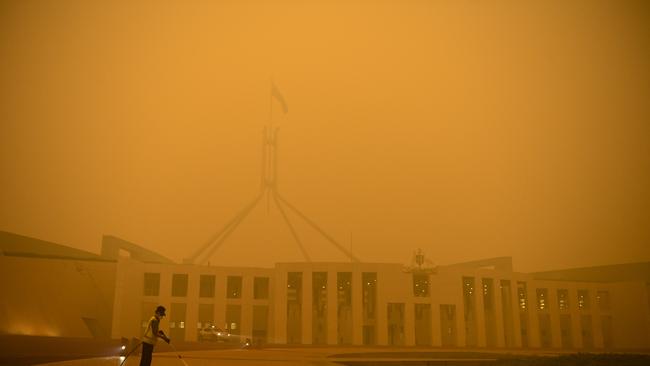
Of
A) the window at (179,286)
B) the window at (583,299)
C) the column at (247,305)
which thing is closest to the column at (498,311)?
the window at (583,299)

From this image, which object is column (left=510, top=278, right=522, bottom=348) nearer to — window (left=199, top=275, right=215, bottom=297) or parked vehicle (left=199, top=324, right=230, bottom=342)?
parked vehicle (left=199, top=324, right=230, bottom=342)

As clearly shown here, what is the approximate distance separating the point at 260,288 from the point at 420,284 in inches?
575

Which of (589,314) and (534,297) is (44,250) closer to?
(534,297)

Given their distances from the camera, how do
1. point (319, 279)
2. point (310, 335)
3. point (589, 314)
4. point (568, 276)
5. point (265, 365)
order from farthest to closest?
1. point (568, 276)
2. point (589, 314)
3. point (319, 279)
4. point (310, 335)
5. point (265, 365)

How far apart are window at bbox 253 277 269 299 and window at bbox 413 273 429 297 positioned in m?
13.2

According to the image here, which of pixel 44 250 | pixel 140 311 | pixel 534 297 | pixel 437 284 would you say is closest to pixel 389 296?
pixel 437 284

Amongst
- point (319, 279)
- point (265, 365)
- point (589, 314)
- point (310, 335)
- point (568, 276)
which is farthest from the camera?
point (568, 276)

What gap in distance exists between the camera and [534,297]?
5581cm

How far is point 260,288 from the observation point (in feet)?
182

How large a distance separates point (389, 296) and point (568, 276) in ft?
91.9

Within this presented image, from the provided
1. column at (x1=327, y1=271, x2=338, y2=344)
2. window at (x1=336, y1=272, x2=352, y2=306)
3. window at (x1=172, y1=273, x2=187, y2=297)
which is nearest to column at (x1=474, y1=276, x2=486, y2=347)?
window at (x1=336, y1=272, x2=352, y2=306)

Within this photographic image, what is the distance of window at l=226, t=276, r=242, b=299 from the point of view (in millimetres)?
53662

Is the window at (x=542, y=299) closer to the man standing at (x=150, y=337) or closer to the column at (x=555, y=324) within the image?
the column at (x=555, y=324)

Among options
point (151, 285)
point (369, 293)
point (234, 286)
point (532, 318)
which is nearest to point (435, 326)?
point (369, 293)
